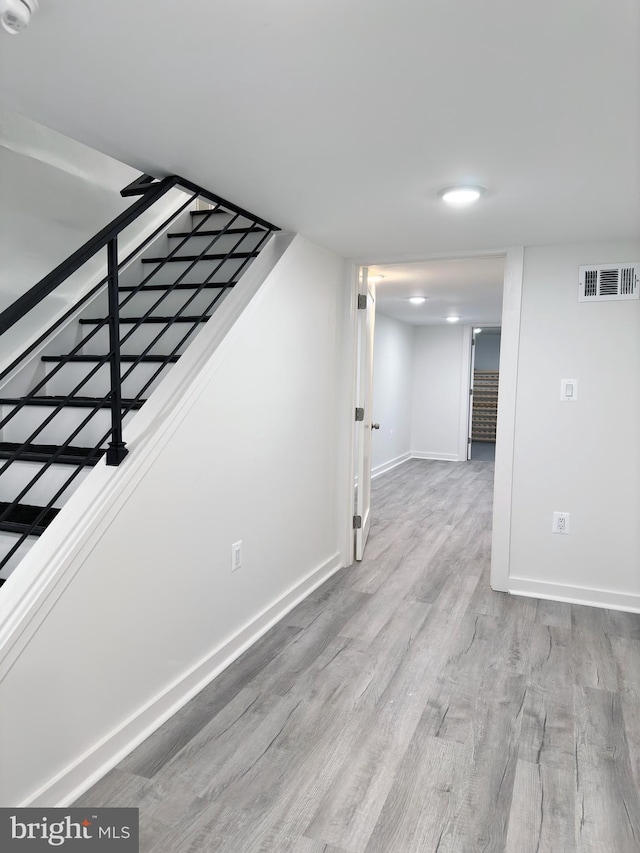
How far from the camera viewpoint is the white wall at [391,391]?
7555 mm

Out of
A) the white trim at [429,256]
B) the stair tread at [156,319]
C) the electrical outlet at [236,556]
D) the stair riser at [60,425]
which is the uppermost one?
the white trim at [429,256]

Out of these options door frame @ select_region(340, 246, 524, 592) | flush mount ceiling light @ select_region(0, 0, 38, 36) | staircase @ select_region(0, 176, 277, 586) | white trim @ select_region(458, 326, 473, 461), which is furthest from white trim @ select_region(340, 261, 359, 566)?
white trim @ select_region(458, 326, 473, 461)

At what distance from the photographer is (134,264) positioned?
345cm

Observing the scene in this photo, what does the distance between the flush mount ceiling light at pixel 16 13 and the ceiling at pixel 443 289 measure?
271 cm

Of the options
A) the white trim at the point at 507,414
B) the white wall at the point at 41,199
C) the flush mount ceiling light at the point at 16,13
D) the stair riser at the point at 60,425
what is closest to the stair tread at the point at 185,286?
the white wall at the point at 41,199

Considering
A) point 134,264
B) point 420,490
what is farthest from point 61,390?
point 420,490

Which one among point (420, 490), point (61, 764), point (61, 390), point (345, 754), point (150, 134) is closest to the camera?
point (61, 764)

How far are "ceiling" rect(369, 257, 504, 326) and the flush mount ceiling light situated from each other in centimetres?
271

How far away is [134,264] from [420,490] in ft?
13.9

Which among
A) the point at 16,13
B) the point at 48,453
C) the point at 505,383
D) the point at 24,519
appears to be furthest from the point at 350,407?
the point at 16,13

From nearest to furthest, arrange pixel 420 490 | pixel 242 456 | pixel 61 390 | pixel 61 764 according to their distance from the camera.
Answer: pixel 61 764, pixel 242 456, pixel 61 390, pixel 420 490

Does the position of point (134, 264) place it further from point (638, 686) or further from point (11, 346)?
point (638, 686)

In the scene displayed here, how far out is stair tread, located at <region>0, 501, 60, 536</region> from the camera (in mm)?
1963

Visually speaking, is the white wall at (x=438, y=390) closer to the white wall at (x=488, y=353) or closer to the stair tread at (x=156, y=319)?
the white wall at (x=488, y=353)
